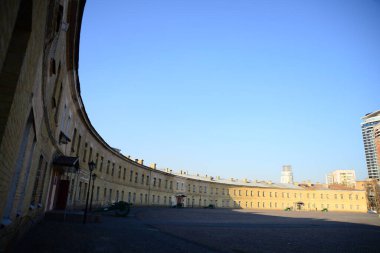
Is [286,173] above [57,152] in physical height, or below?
above

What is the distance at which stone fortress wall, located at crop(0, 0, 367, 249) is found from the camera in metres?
3.89

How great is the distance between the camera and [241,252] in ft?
28.2

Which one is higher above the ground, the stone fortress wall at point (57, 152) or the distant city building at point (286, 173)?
the distant city building at point (286, 173)

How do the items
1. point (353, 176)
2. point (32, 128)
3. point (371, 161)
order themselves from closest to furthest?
point (32, 128) → point (371, 161) → point (353, 176)

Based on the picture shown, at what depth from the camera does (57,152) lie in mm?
14609

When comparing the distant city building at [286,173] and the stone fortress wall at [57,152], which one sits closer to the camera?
the stone fortress wall at [57,152]

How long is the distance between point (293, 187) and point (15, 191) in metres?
81.7

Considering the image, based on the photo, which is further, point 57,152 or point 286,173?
point 286,173

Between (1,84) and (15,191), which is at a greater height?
(1,84)

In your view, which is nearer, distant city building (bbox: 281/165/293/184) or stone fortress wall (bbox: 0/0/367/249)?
stone fortress wall (bbox: 0/0/367/249)

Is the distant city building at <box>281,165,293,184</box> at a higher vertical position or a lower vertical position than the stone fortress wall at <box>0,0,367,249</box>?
higher

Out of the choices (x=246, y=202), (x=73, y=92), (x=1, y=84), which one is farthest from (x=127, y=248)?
(x=246, y=202)

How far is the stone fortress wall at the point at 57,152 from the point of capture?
389cm

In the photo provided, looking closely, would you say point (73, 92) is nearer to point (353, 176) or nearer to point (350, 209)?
point (350, 209)
